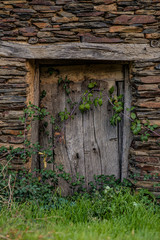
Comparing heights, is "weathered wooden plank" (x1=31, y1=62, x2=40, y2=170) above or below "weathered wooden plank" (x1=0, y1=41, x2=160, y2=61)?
below

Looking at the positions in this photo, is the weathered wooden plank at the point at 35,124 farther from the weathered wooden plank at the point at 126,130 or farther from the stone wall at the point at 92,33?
the weathered wooden plank at the point at 126,130

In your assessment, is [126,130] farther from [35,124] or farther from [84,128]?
[35,124]

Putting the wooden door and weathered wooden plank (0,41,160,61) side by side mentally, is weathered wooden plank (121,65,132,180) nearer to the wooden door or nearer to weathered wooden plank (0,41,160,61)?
the wooden door

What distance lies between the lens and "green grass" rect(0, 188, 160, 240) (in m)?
2.22

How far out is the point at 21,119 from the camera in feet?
10.6

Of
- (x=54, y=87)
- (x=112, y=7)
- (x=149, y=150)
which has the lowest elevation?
(x=149, y=150)

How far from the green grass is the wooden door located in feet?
1.74

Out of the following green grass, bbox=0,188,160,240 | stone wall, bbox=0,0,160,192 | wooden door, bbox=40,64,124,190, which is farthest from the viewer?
wooden door, bbox=40,64,124,190

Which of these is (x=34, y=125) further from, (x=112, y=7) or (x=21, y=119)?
(x=112, y=7)

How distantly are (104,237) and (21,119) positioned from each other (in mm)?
1681

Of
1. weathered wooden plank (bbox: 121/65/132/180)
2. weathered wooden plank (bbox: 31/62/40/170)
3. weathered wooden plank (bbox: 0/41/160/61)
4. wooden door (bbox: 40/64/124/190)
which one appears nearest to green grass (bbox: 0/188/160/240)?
weathered wooden plank (bbox: 121/65/132/180)

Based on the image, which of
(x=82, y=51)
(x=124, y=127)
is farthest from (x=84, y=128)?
(x=82, y=51)

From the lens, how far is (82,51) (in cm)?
326

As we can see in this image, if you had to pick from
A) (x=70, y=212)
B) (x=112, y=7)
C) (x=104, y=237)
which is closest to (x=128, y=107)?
(x=112, y=7)
